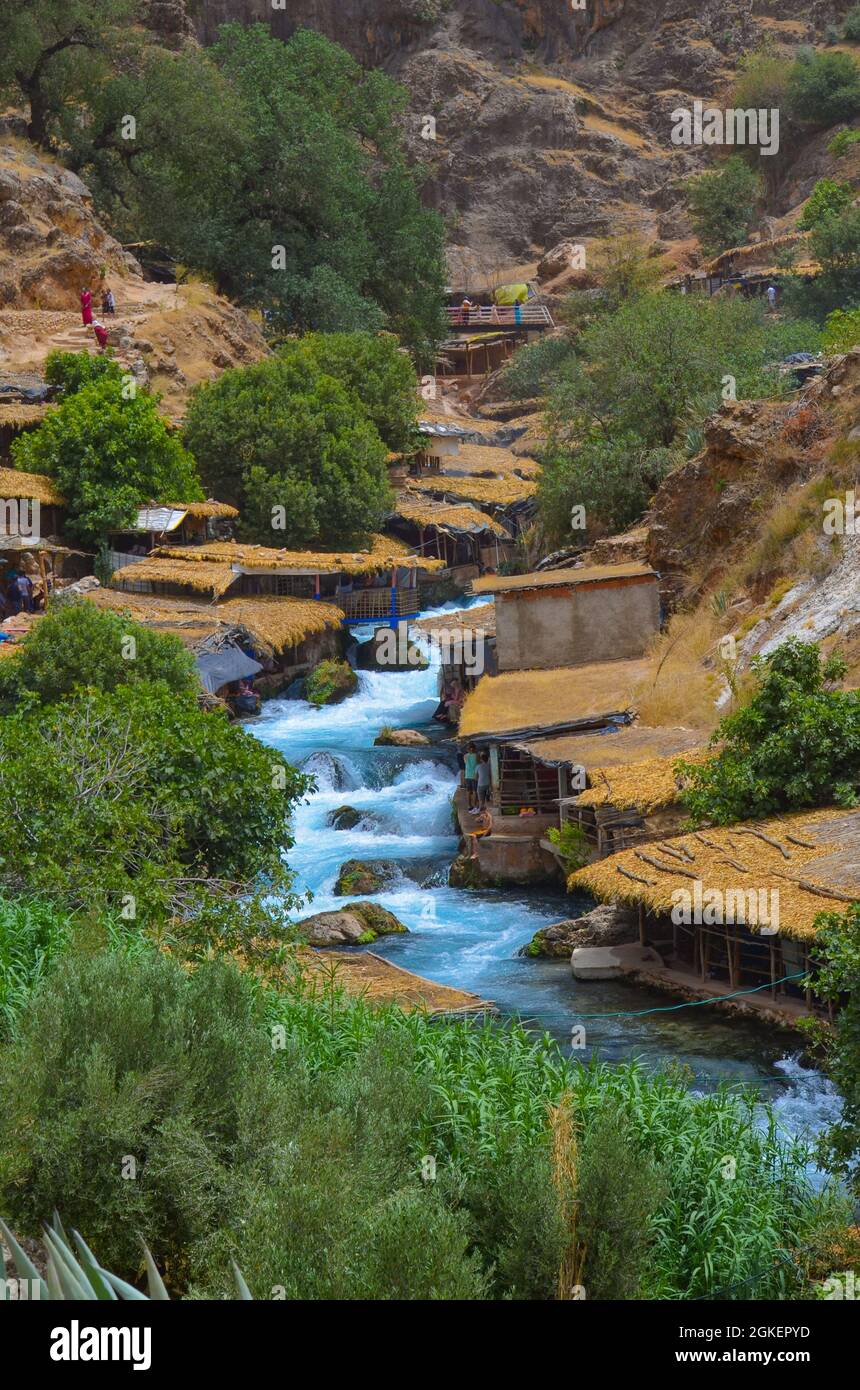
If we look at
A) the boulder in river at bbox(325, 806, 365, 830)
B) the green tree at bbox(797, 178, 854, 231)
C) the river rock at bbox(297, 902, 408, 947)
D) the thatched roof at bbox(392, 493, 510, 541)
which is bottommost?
the river rock at bbox(297, 902, 408, 947)

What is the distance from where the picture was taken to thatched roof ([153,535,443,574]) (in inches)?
1369

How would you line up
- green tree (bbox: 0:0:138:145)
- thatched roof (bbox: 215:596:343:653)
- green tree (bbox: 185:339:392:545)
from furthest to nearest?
green tree (bbox: 0:0:138:145) → green tree (bbox: 185:339:392:545) → thatched roof (bbox: 215:596:343:653)

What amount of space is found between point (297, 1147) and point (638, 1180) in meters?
1.92

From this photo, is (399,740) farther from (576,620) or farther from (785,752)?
(785,752)

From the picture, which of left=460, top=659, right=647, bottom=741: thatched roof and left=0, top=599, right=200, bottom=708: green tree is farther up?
left=0, top=599, right=200, bottom=708: green tree

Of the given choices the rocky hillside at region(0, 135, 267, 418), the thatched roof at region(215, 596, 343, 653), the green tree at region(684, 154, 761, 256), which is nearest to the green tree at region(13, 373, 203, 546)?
the thatched roof at region(215, 596, 343, 653)

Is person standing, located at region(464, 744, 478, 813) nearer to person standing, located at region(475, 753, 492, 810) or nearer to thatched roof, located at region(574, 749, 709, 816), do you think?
person standing, located at region(475, 753, 492, 810)

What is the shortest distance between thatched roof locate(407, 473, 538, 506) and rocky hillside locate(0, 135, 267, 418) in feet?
21.1

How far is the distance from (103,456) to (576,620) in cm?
1379

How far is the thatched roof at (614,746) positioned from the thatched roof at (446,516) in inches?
801

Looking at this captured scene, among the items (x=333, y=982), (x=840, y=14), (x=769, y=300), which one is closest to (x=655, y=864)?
(x=333, y=982)

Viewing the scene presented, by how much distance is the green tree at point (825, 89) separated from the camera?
64.6 metres

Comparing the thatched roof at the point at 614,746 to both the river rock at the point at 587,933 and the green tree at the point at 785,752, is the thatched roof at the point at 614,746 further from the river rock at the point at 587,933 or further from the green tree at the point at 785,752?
the river rock at the point at 587,933
